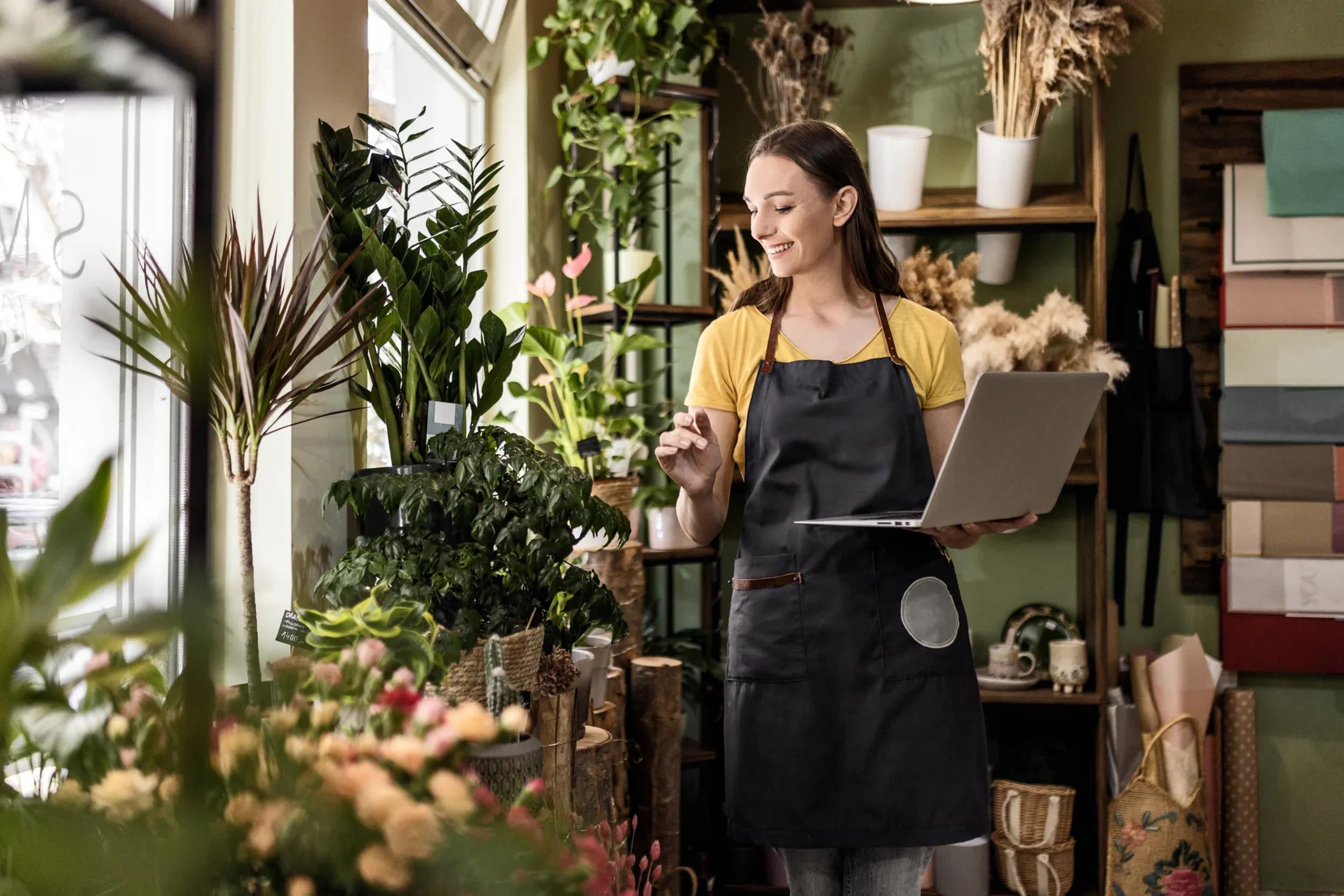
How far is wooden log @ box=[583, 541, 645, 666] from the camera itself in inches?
99.9

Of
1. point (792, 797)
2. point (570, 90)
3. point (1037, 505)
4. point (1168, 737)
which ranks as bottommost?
point (1168, 737)

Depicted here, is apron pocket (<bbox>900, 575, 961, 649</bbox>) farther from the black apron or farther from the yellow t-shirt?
the yellow t-shirt

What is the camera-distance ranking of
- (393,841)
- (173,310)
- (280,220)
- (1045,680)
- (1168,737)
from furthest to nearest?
(1045,680) → (1168,737) → (280,220) → (393,841) → (173,310)

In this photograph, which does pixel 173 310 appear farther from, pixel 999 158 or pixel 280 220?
pixel 999 158

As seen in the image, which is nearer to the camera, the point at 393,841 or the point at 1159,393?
the point at 393,841

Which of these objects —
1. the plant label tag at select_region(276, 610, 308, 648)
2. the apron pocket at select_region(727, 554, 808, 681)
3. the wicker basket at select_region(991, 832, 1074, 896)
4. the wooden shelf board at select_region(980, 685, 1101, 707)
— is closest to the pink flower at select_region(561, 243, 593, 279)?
the apron pocket at select_region(727, 554, 808, 681)

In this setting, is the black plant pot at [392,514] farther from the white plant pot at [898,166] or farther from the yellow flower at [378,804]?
the white plant pot at [898,166]

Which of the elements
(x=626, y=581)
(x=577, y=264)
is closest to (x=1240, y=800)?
(x=626, y=581)

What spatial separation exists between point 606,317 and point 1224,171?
1.94 meters

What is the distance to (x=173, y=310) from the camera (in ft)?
1.22

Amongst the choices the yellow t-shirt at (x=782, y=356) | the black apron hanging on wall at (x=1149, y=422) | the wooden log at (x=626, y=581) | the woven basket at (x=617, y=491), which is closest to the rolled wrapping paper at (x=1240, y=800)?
the black apron hanging on wall at (x=1149, y=422)

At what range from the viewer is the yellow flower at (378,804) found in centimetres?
59

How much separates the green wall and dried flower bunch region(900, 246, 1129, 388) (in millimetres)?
443

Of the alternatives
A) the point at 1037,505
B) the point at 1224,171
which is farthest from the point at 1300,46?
the point at 1037,505
